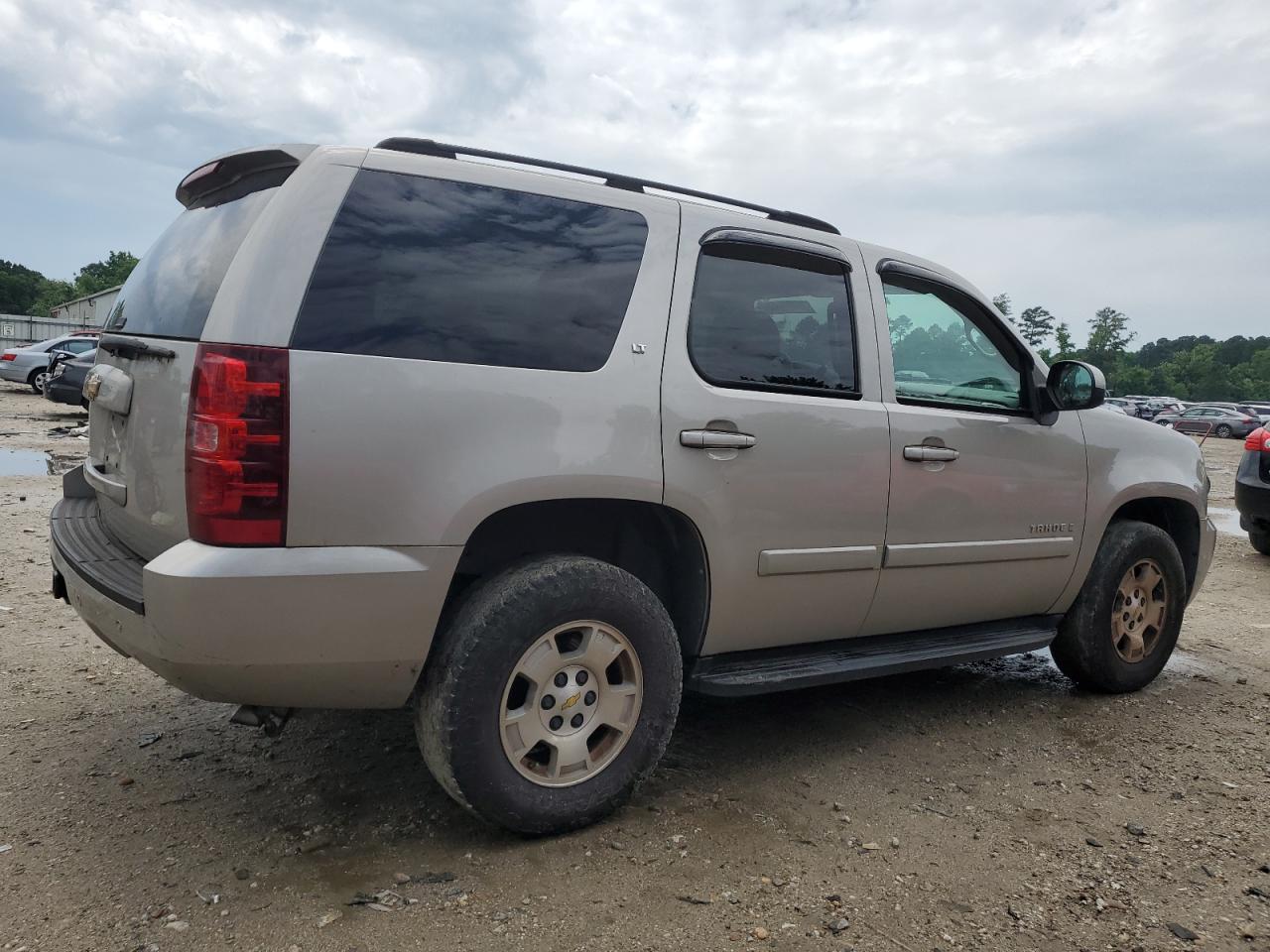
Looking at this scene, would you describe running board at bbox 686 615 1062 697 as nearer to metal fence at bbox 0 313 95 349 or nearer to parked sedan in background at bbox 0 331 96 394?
parked sedan in background at bbox 0 331 96 394

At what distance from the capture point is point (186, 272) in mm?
2945

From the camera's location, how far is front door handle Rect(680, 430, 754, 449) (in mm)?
3027

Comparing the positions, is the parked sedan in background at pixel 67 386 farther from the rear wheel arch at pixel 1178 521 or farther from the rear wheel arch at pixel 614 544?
the rear wheel arch at pixel 1178 521

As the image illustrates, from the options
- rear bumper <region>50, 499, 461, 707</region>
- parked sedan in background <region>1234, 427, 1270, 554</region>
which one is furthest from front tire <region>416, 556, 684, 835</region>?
parked sedan in background <region>1234, 427, 1270, 554</region>

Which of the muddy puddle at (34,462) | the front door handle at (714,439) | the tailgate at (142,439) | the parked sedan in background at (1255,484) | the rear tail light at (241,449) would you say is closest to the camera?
the rear tail light at (241,449)

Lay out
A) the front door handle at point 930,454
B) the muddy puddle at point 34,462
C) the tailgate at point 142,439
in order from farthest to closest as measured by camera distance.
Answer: the muddy puddle at point 34,462
the front door handle at point 930,454
the tailgate at point 142,439

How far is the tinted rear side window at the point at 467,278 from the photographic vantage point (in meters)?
2.57

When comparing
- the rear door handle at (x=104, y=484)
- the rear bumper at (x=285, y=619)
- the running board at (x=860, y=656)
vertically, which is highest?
the rear door handle at (x=104, y=484)

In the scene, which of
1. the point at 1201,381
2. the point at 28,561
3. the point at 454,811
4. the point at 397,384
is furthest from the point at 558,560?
the point at 1201,381

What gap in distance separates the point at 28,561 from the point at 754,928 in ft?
18.3

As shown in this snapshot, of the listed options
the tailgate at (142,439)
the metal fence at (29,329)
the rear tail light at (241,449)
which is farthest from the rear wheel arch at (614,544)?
the metal fence at (29,329)

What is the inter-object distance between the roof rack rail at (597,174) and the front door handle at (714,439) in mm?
851

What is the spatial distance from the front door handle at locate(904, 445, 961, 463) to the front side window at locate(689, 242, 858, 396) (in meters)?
0.31

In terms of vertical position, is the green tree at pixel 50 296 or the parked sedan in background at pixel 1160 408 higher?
the green tree at pixel 50 296
